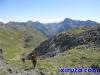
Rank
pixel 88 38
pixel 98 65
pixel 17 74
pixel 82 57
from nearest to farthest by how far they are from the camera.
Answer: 1. pixel 17 74
2. pixel 98 65
3. pixel 82 57
4. pixel 88 38

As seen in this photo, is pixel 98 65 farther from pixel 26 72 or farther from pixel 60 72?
pixel 26 72

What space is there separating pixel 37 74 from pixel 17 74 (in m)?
2.52

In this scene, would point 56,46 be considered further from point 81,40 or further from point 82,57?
point 82,57

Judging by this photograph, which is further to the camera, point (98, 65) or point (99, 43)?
point (99, 43)

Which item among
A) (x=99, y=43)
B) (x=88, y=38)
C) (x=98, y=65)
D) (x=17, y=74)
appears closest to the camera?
(x=17, y=74)

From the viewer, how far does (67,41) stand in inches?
4230

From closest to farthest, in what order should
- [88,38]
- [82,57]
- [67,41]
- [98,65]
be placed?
[98,65]
[82,57]
[88,38]
[67,41]

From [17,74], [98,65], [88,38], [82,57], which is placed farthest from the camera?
[88,38]

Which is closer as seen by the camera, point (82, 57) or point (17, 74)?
point (17, 74)

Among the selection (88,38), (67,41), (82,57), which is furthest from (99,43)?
(67,41)

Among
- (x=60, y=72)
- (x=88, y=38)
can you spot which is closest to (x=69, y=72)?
(x=60, y=72)

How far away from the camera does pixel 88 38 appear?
8944 cm

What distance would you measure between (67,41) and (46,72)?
73.4 m

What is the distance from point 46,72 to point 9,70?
4.85 meters
